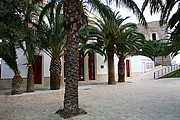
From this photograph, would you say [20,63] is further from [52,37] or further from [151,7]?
[151,7]

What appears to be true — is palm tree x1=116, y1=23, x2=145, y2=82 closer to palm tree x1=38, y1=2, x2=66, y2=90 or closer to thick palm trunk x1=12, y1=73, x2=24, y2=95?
palm tree x1=38, y1=2, x2=66, y2=90

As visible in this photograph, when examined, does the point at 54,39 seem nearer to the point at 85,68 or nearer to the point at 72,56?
the point at 72,56

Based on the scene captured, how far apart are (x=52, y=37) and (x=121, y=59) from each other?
9953 millimetres

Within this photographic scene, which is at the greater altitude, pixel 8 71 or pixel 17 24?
pixel 17 24

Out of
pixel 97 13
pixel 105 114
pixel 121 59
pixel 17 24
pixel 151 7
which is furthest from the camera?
pixel 121 59

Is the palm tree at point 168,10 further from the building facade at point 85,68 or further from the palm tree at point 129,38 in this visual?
the palm tree at point 129,38

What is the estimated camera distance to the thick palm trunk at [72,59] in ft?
25.1

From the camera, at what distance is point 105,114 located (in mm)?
7730

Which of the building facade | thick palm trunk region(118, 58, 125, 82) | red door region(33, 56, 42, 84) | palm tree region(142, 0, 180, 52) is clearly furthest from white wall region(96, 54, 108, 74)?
palm tree region(142, 0, 180, 52)

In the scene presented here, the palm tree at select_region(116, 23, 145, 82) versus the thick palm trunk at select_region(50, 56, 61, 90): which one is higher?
the palm tree at select_region(116, 23, 145, 82)

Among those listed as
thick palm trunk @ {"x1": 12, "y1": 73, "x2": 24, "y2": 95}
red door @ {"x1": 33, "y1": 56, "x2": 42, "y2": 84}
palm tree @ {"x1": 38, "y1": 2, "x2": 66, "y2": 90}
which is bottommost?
thick palm trunk @ {"x1": 12, "y1": 73, "x2": 24, "y2": 95}

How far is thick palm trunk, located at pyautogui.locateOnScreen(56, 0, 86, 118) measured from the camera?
25.1ft

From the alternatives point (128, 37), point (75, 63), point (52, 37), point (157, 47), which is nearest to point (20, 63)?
point (52, 37)

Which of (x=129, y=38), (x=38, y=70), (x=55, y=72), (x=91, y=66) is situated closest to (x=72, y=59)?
(x=55, y=72)
